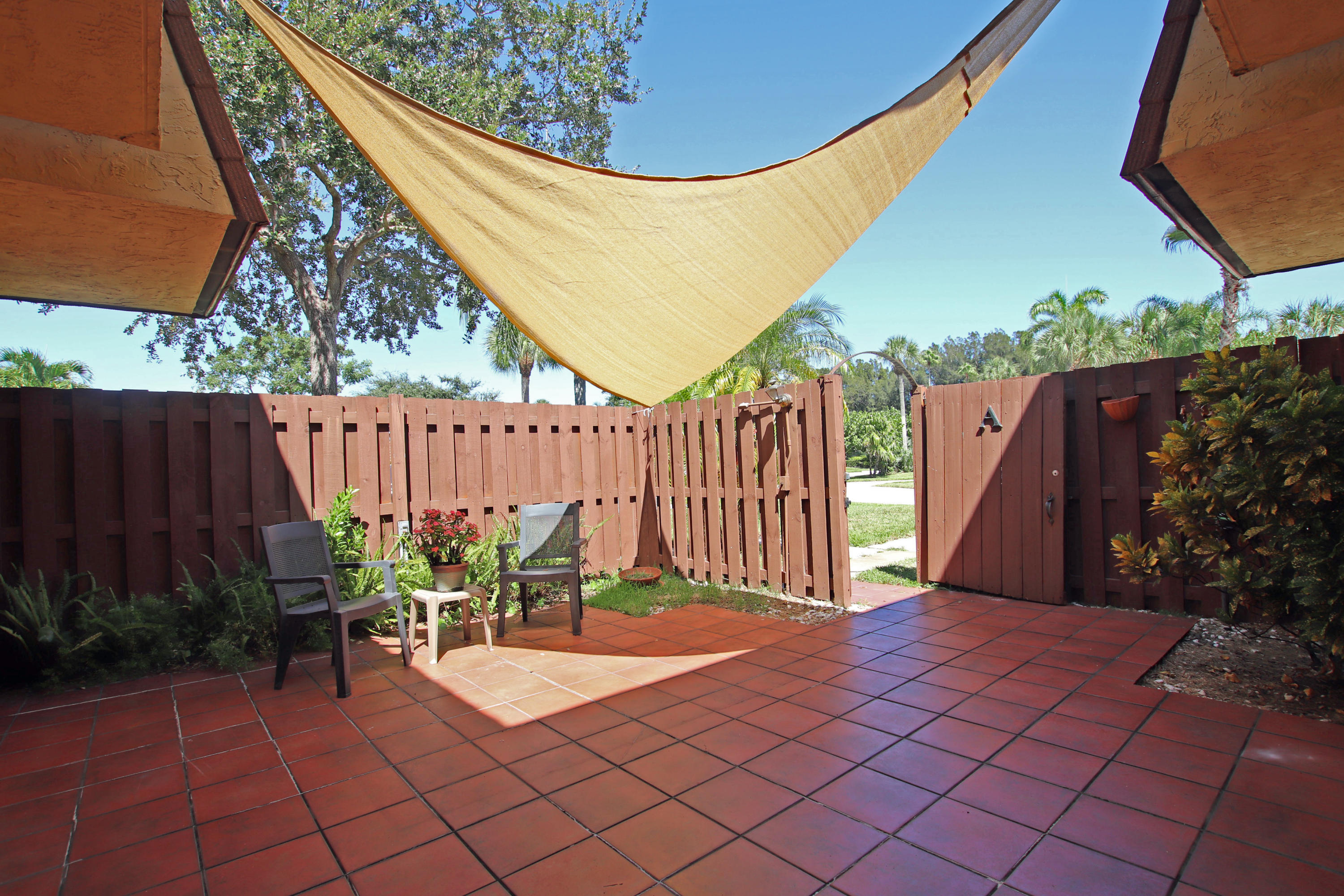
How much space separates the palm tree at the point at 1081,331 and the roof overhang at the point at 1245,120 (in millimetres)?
23074

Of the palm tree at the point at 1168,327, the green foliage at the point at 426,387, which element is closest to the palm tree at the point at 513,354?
the green foliage at the point at 426,387

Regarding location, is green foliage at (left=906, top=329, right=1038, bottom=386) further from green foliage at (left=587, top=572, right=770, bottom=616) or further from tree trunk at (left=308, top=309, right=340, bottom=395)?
green foliage at (left=587, top=572, right=770, bottom=616)

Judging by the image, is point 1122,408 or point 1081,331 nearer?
point 1122,408

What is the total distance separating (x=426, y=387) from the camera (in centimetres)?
4200

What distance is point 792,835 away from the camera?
6.12 ft

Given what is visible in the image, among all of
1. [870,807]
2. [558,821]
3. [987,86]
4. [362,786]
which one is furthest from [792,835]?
[987,86]

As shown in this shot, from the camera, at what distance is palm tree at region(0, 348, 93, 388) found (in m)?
18.2

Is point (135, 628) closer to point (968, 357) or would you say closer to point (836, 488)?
point (836, 488)

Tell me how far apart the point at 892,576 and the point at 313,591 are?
182 inches

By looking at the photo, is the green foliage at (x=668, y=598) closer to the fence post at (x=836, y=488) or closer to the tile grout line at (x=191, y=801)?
the fence post at (x=836, y=488)

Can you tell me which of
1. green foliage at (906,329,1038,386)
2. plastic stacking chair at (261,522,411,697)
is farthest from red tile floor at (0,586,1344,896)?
green foliage at (906,329,1038,386)

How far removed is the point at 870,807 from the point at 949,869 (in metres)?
0.34

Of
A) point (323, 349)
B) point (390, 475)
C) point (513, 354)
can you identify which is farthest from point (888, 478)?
point (390, 475)

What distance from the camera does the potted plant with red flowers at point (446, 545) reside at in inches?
158
